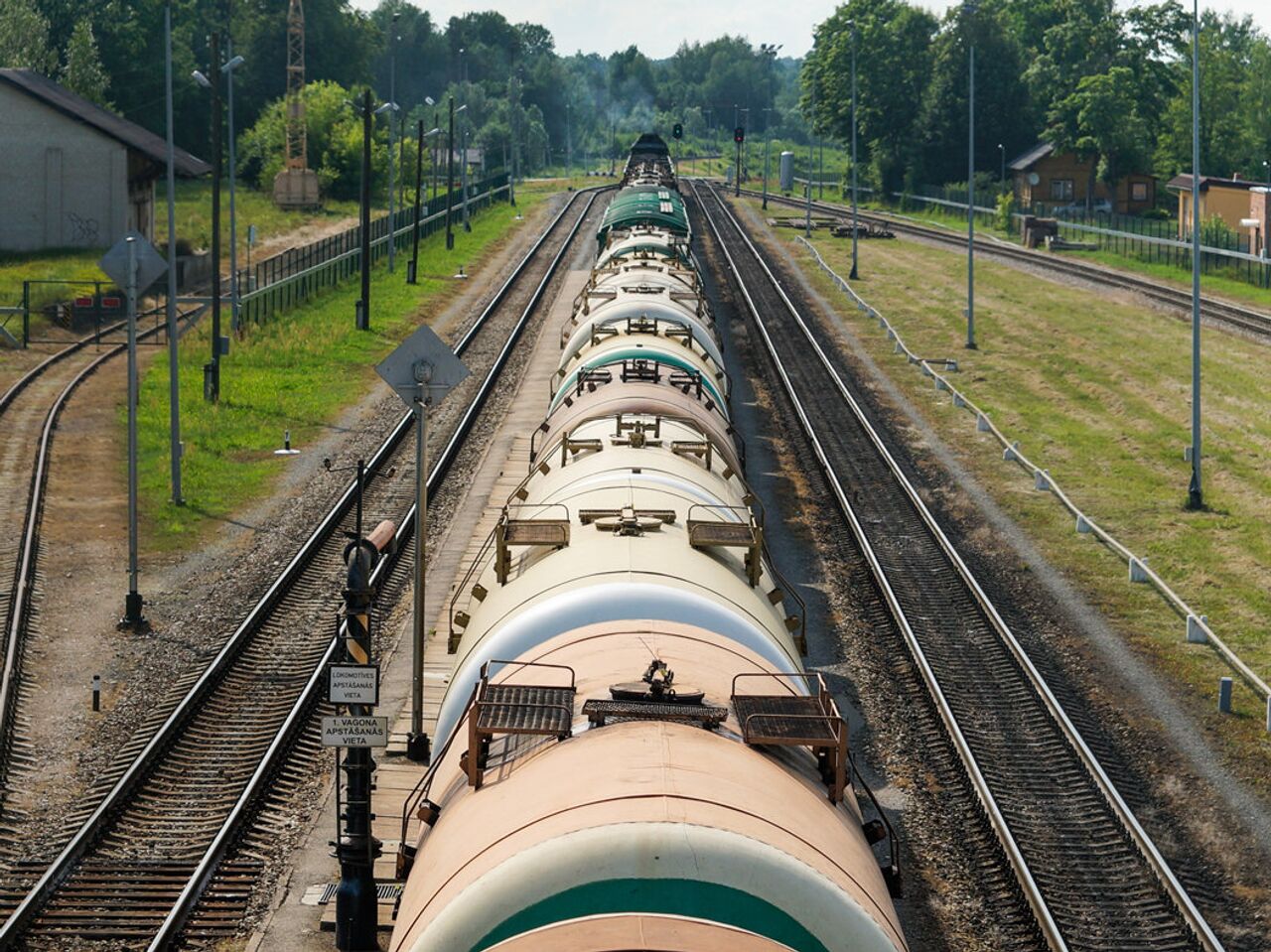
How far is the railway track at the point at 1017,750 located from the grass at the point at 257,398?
13.2 m

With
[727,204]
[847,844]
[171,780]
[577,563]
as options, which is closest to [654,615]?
[577,563]

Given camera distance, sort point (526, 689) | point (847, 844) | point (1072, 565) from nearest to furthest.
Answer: point (847, 844) < point (526, 689) < point (1072, 565)

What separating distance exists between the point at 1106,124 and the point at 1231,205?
24576 millimetres

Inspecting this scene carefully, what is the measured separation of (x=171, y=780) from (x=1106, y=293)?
188ft

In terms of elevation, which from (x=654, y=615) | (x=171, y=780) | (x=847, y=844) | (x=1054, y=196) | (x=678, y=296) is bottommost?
(x=171, y=780)

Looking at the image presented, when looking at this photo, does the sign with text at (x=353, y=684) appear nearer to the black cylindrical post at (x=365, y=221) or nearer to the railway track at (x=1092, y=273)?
the black cylindrical post at (x=365, y=221)

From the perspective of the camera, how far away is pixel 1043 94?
12381 cm

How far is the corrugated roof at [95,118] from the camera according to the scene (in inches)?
2672

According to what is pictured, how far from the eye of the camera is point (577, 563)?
13852 millimetres

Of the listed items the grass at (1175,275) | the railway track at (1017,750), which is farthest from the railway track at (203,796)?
the grass at (1175,275)

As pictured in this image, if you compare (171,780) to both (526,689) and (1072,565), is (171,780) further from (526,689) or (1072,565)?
(1072,565)

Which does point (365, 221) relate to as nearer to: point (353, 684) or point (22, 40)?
point (353, 684)

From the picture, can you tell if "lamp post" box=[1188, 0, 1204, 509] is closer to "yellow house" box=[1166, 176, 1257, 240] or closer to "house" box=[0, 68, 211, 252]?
"house" box=[0, 68, 211, 252]

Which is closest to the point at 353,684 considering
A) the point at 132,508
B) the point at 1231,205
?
the point at 132,508
